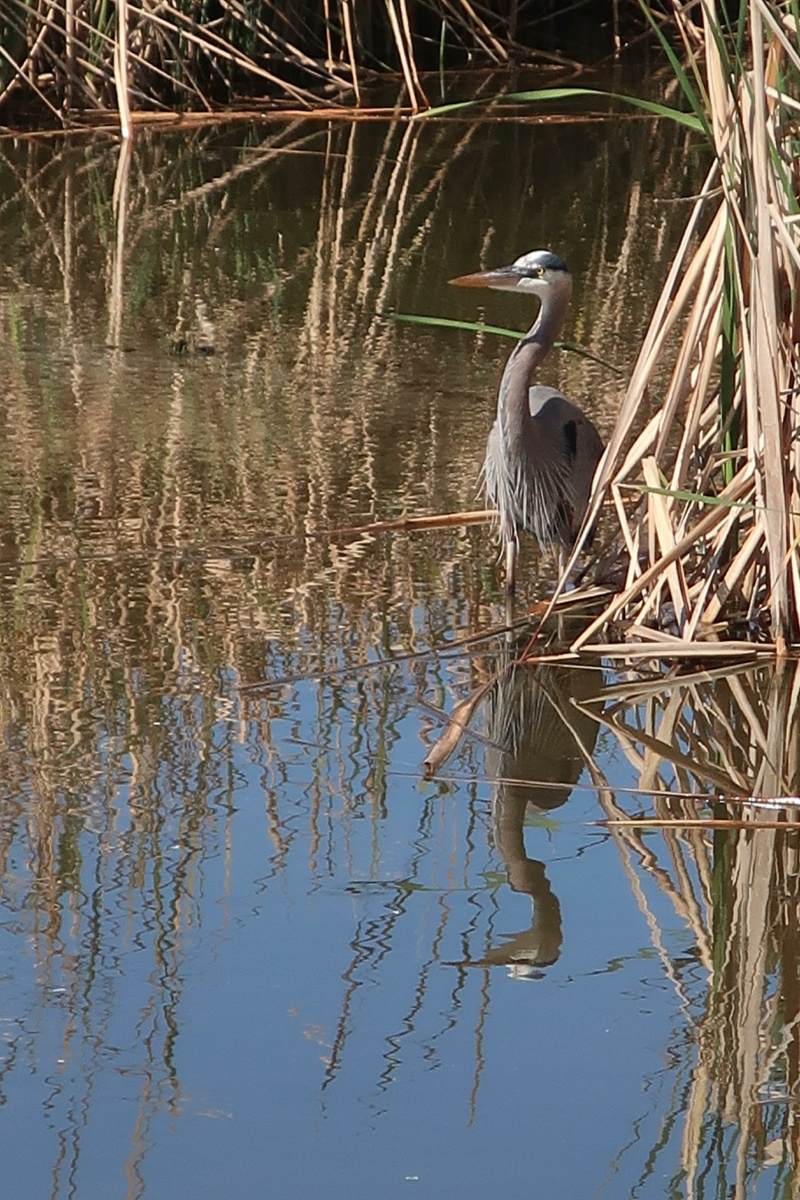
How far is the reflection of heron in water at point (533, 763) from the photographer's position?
3.02m

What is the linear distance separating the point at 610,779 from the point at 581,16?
1136 centimetres

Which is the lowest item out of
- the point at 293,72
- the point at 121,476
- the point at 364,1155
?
the point at 364,1155

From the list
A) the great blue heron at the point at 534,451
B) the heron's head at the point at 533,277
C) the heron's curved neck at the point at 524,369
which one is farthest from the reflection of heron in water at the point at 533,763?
the heron's head at the point at 533,277

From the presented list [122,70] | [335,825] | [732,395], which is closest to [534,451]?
[732,395]

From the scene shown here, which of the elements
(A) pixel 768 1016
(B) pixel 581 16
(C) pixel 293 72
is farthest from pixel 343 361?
(B) pixel 581 16

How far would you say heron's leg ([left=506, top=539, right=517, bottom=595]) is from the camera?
4.63 m

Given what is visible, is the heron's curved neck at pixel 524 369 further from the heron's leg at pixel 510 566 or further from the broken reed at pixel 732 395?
the broken reed at pixel 732 395

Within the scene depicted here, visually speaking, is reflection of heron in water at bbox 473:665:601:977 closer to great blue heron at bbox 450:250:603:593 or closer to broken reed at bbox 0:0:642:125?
great blue heron at bbox 450:250:603:593

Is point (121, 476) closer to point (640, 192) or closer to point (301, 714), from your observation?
point (301, 714)

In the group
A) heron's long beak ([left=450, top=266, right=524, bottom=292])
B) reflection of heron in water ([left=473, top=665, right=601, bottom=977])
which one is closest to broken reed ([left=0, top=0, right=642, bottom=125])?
heron's long beak ([left=450, top=266, right=524, bottom=292])

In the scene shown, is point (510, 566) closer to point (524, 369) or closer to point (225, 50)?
point (524, 369)

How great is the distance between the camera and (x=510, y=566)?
15.2 ft

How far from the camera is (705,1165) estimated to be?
245 centimetres

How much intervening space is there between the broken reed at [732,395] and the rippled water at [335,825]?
0.23 meters
